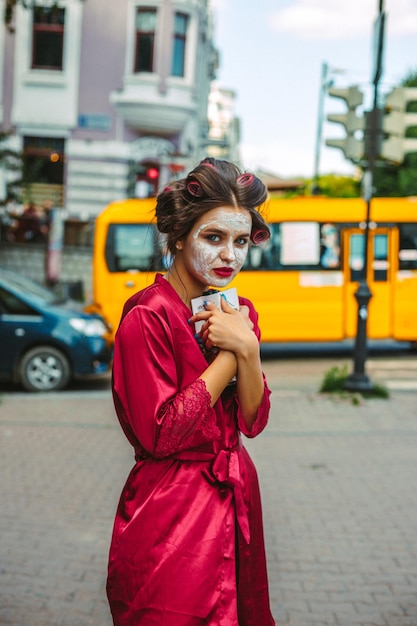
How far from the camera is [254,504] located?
2.57 meters

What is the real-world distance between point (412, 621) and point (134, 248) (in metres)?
12.1

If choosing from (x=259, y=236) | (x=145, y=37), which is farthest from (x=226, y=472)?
(x=145, y=37)

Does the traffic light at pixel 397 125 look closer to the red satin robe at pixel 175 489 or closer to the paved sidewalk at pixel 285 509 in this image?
the paved sidewalk at pixel 285 509

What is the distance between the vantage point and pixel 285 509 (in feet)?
20.1

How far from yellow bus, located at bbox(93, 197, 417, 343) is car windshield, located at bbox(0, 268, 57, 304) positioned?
125 inches

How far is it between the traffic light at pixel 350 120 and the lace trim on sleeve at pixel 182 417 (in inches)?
344

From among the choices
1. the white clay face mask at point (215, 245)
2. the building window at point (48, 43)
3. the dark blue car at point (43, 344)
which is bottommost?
the dark blue car at point (43, 344)

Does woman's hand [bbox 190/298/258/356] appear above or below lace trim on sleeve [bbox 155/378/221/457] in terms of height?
above

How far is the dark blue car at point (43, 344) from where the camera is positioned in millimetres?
11227

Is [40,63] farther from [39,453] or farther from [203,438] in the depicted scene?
[203,438]

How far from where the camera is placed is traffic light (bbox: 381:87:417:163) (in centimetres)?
1030

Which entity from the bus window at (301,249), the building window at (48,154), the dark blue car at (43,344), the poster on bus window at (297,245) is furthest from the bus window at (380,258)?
the building window at (48,154)

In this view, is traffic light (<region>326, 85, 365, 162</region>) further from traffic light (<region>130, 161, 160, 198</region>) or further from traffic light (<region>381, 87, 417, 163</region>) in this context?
traffic light (<region>130, 161, 160, 198</region>)

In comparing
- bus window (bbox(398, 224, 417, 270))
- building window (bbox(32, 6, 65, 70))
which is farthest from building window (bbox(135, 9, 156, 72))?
bus window (bbox(398, 224, 417, 270))
